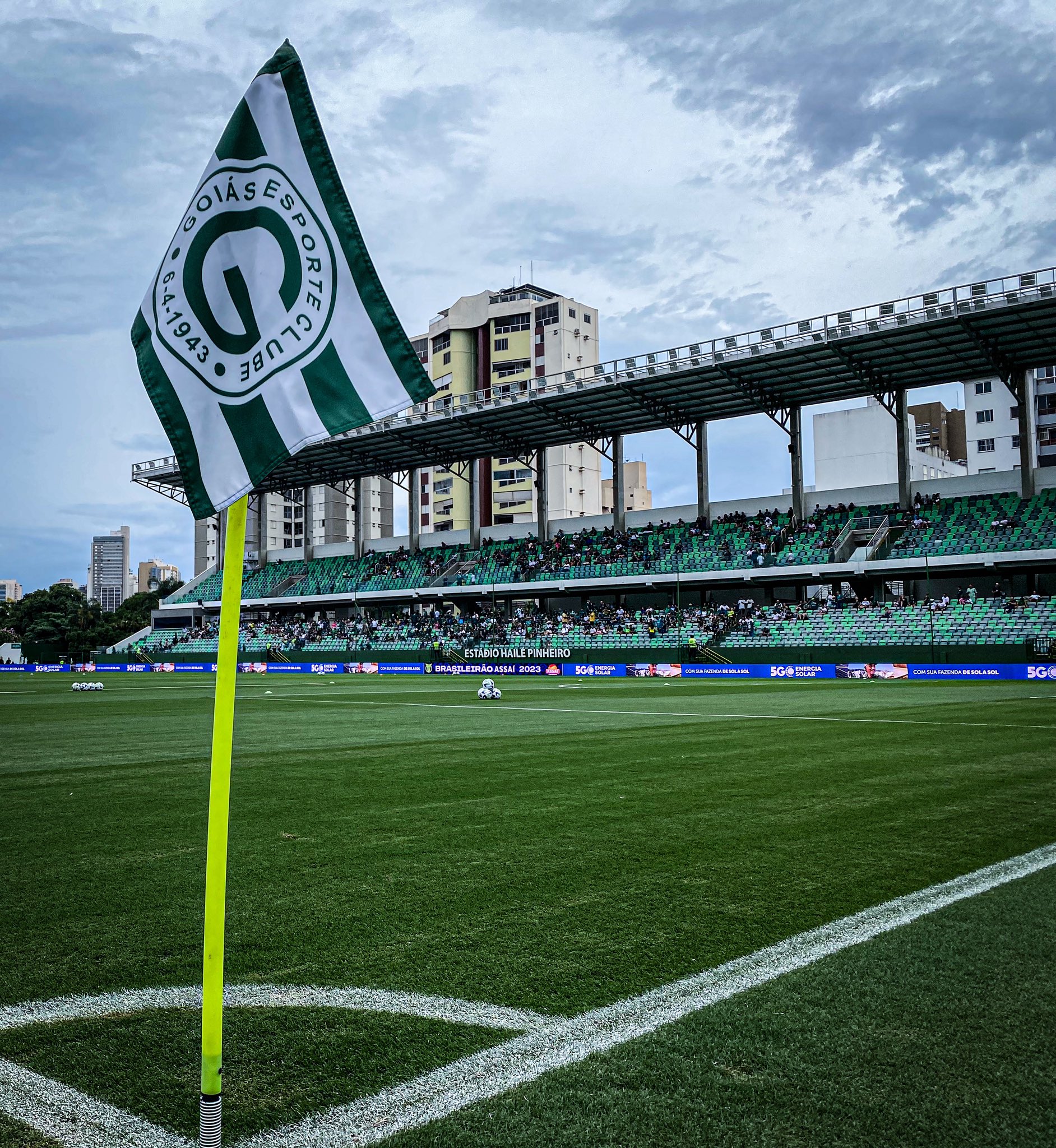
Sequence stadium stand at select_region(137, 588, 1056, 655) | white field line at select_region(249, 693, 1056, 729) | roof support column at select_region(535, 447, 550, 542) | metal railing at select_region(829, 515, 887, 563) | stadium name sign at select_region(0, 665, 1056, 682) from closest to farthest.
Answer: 1. white field line at select_region(249, 693, 1056, 729)
2. stadium name sign at select_region(0, 665, 1056, 682)
3. stadium stand at select_region(137, 588, 1056, 655)
4. metal railing at select_region(829, 515, 887, 563)
5. roof support column at select_region(535, 447, 550, 542)

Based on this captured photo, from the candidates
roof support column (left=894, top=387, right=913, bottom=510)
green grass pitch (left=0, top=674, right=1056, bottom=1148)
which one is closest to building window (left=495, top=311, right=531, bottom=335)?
roof support column (left=894, top=387, right=913, bottom=510)

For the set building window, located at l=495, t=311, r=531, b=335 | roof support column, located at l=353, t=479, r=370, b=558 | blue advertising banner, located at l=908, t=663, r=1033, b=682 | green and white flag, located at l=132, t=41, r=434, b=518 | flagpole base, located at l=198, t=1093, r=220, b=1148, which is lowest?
blue advertising banner, located at l=908, t=663, r=1033, b=682

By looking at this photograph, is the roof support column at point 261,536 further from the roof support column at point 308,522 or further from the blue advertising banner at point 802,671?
the blue advertising banner at point 802,671

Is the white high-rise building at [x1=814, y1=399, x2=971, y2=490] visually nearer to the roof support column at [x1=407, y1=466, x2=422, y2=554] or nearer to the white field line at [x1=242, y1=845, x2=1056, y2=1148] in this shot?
the roof support column at [x1=407, y1=466, x2=422, y2=554]

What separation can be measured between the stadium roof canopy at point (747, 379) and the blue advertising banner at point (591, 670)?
1497cm

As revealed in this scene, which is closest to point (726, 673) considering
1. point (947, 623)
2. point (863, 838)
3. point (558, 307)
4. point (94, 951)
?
point (947, 623)

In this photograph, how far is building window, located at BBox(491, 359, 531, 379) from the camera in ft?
303

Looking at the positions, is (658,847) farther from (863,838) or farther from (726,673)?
(726,673)

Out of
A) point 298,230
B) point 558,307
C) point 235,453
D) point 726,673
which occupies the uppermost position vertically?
point 558,307

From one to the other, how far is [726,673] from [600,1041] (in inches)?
1624

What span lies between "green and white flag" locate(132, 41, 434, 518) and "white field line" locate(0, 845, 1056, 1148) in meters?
1.83

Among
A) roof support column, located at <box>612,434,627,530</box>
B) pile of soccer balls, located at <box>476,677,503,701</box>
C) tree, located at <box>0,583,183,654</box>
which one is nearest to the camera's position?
pile of soccer balls, located at <box>476,677,503,701</box>

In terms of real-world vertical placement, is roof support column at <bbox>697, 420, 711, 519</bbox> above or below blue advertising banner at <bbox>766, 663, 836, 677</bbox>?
above

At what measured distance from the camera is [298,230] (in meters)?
3.06
